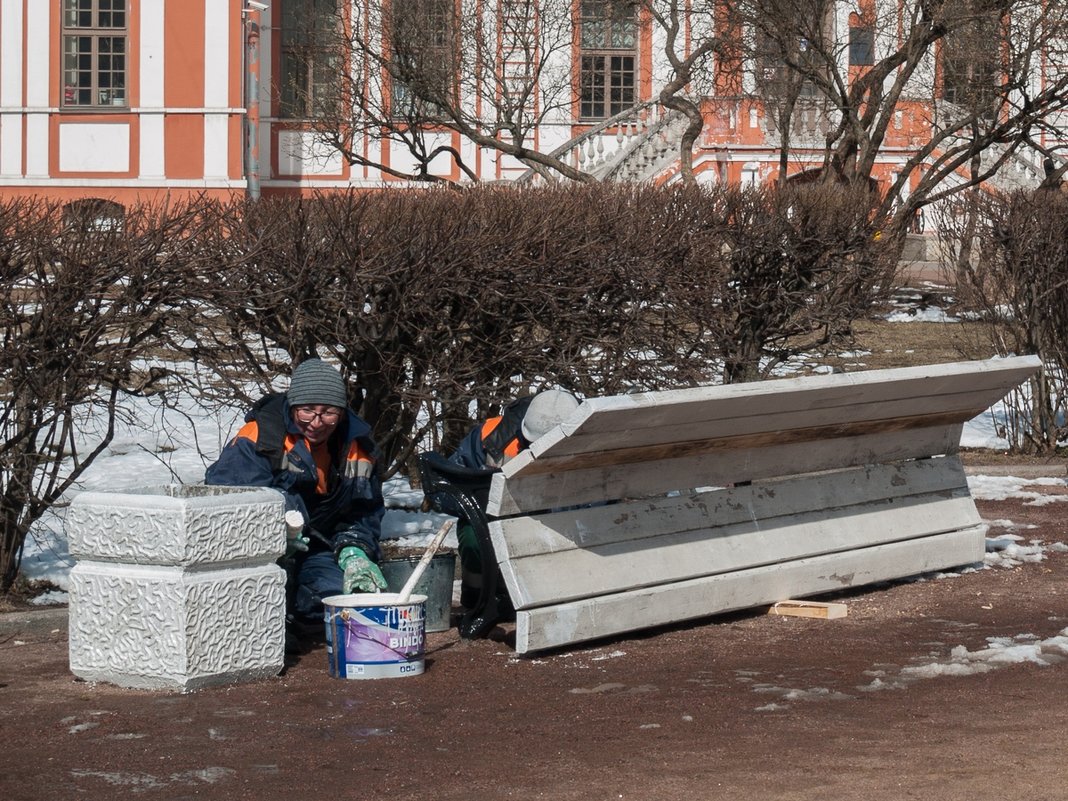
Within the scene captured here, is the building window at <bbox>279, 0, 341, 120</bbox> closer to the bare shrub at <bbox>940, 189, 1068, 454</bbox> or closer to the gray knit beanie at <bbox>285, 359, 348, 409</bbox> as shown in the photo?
the bare shrub at <bbox>940, 189, 1068, 454</bbox>

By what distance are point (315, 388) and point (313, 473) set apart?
17.6 inches

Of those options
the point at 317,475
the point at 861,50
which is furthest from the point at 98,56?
the point at 317,475

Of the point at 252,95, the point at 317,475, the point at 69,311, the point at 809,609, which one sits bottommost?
the point at 809,609

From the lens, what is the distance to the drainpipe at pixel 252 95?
31.0 metres

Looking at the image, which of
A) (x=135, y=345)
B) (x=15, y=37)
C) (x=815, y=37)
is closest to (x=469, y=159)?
(x=15, y=37)

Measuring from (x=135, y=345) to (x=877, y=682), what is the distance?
3.47 metres

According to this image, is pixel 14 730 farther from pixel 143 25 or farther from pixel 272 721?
pixel 143 25

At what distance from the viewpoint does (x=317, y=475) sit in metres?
6.70

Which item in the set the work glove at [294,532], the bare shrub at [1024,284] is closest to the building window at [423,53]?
the bare shrub at [1024,284]

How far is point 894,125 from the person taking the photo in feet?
106

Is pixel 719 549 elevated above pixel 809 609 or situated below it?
above

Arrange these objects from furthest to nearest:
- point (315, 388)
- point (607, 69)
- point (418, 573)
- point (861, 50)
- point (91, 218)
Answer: point (607, 69)
point (861, 50)
point (91, 218)
point (315, 388)
point (418, 573)

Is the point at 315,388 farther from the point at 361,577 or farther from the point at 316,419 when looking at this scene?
the point at 361,577

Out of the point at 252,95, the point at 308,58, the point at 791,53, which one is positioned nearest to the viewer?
the point at 791,53
